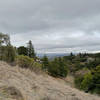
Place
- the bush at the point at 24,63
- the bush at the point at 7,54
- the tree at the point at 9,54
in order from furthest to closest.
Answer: the bush at the point at 7,54 → the tree at the point at 9,54 → the bush at the point at 24,63

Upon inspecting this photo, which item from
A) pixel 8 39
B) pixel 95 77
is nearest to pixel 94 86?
pixel 95 77

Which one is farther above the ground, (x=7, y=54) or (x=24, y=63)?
(x=7, y=54)

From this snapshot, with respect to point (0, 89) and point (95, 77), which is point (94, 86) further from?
point (0, 89)

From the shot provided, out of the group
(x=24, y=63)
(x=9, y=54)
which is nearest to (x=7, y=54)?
(x=9, y=54)

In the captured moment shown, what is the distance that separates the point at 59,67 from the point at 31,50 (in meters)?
14.8

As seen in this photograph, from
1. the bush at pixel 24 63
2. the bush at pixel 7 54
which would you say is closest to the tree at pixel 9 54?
the bush at pixel 7 54

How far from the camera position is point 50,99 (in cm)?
457

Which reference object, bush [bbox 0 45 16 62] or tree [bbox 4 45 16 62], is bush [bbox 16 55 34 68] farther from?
bush [bbox 0 45 16 62]

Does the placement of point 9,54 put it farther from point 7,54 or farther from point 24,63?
point 24,63

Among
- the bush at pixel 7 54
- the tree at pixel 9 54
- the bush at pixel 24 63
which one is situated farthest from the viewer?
the bush at pixel 7 54

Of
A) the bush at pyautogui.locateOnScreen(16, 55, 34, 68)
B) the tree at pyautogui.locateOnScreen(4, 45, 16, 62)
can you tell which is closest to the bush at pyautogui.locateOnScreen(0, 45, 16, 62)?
the tree at pyautogui.locateOnScreen(4, 45, 16, 62)

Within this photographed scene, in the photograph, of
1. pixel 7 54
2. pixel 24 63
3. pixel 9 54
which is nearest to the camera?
pixel 24 63

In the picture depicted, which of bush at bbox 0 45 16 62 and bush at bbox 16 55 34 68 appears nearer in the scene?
bush at bbox 16 55 34 68

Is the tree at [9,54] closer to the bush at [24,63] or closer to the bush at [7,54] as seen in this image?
the bush at [7,54]
